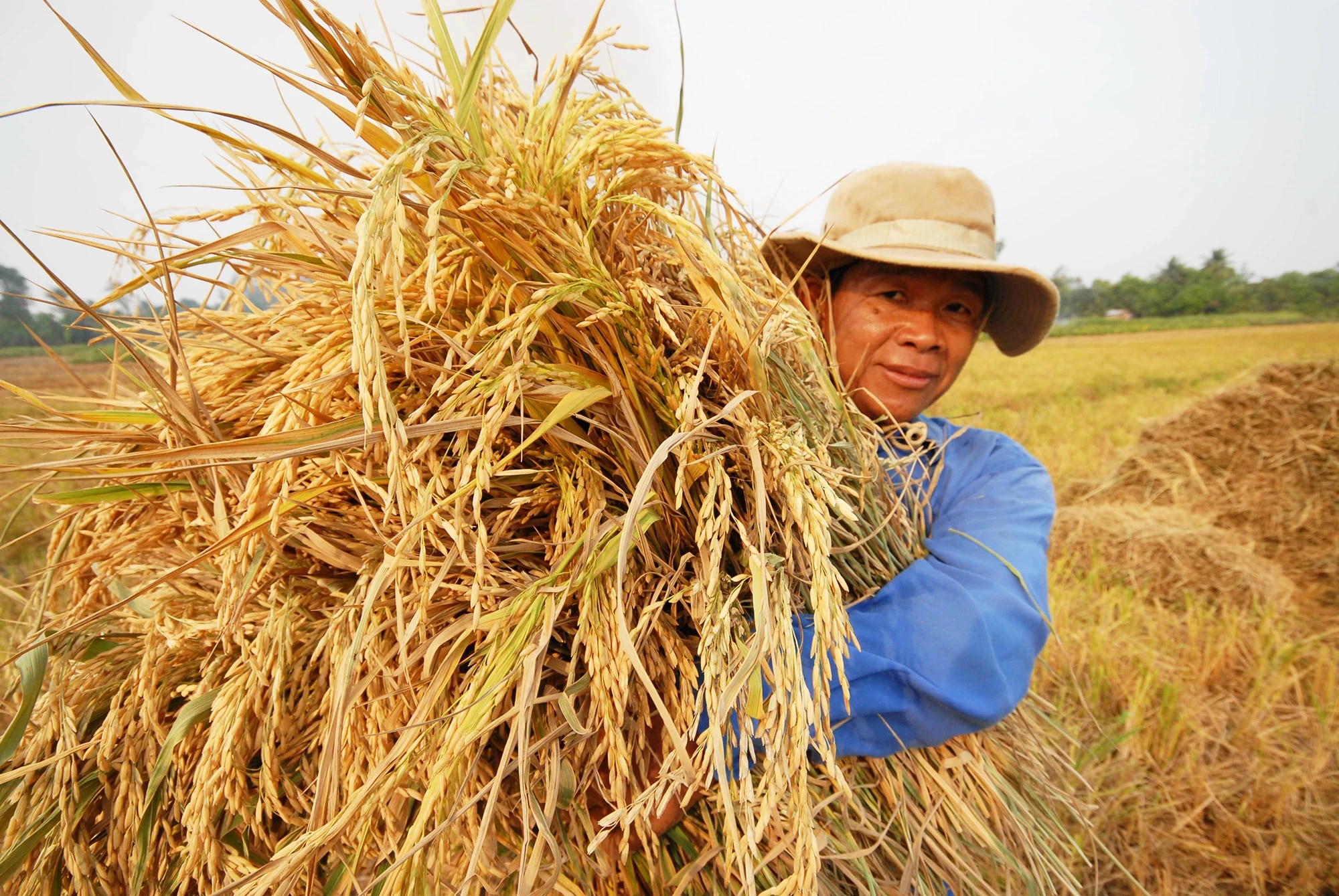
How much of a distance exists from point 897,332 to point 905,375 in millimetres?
109

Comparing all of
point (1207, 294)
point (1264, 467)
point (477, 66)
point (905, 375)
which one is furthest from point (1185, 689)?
point (1207, 294)

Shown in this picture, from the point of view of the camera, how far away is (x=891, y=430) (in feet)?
4.37

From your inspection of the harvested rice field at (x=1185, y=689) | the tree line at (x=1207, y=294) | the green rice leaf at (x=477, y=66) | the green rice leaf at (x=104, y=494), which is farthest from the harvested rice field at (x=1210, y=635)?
the tree line at (x=1207, y=294)

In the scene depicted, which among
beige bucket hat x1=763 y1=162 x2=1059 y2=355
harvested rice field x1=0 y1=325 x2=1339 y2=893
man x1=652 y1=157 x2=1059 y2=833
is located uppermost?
beige bucket hat x1=763 y1=162 x2=1059 y2=355

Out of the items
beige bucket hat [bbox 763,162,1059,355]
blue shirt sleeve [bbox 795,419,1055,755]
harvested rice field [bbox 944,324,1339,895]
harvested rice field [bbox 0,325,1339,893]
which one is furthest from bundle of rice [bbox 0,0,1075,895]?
harvested rice field [bbox 944,324,1339,895]

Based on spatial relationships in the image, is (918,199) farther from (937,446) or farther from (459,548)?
(459,548)

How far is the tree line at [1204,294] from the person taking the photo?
62.9 feet

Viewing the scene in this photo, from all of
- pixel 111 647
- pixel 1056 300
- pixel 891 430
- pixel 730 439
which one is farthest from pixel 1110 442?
pixel 111 647

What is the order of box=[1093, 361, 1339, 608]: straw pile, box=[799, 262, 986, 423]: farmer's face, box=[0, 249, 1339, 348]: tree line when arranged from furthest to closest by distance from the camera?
box=[0, 249, 1339, 348]: tree line
box=[1093, 361, 1339, 608]: straw pile
box=[799, 262, 986, 423]: farmer's face

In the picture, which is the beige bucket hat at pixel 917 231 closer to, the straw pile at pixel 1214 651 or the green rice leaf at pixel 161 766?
the straw pile at pixel 1214 651

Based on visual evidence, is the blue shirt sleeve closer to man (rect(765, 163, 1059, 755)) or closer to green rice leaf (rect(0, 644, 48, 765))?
man (rect(765, 163, 1059, 755))

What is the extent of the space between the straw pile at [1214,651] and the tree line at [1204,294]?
1755cm

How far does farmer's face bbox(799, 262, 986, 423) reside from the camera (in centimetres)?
146

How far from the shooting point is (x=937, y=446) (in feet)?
4.80
